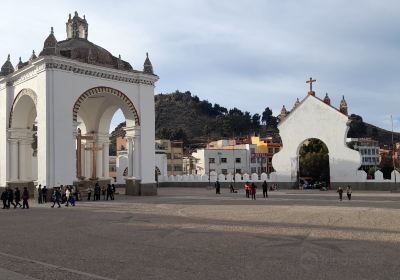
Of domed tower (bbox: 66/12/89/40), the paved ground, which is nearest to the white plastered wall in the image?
domed tower (bbox: 66/12/89/40)

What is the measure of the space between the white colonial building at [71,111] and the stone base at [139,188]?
0.06 metres

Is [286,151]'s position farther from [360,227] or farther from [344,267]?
[344,267]

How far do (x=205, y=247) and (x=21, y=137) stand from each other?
20.7 metres

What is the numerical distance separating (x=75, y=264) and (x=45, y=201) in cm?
1607

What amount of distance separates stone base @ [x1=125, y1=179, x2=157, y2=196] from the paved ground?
11.6m

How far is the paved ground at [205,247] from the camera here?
6.55 meters

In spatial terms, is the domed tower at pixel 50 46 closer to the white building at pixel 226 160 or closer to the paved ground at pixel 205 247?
the paved ground at pixel 205 247

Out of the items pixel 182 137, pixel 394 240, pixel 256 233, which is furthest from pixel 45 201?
pixel 182 137

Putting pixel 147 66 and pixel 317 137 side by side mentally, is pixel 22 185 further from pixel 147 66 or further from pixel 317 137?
pixel 317 137

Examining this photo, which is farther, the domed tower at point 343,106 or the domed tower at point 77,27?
the domed tower at point 343,106

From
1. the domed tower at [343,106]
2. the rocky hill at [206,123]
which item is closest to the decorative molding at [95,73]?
the domed tower at [343,106]

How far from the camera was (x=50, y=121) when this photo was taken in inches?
894

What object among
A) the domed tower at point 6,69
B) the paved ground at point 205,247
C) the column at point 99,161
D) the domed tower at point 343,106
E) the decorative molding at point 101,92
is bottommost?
the paved ground at point 205,247

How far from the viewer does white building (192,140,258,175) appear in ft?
219
